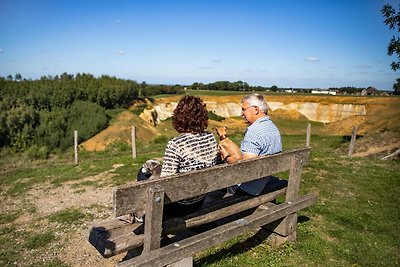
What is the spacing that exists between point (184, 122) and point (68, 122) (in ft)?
154

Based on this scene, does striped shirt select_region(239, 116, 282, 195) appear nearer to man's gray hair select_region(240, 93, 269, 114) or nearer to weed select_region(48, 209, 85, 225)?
man's gray hair select_region(240, 93, 269, 114)

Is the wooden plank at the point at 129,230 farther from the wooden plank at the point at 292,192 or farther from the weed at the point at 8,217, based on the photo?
the weed at the point at 8,217

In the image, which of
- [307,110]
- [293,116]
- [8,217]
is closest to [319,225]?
[8,217]

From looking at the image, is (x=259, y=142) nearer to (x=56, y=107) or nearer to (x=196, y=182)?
(x=196, y=182)

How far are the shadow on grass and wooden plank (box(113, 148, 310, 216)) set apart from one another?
149cm

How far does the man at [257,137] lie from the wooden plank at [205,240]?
392 mm

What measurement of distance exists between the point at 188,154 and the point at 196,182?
0.43 metres

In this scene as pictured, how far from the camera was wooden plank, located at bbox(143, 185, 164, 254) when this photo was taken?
2668 mm

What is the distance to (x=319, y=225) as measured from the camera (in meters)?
5.70

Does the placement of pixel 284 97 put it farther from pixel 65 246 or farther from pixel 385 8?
pixel 65 246

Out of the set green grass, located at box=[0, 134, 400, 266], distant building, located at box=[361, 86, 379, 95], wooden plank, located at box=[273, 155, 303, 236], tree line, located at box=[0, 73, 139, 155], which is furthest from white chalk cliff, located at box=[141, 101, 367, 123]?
wooden plank, located at box=[273, 155, 303, 236]

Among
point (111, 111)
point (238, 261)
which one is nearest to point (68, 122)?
point (111, 111)

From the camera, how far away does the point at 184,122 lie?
3.40 meters

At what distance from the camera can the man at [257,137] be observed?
160 inches
